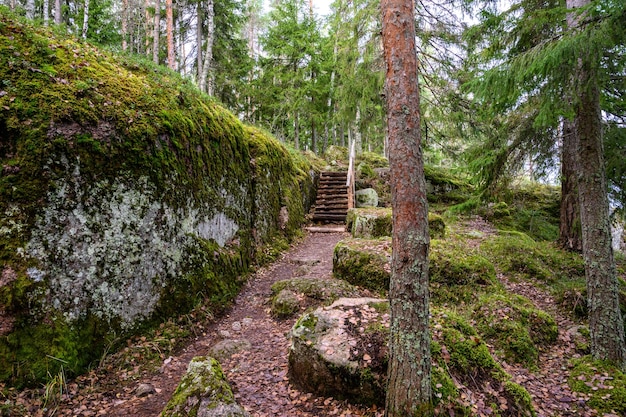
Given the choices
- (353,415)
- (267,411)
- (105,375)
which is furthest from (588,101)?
(105,375)

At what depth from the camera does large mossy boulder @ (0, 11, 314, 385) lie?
313 centimetres

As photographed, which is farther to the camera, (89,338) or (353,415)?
(89,338)

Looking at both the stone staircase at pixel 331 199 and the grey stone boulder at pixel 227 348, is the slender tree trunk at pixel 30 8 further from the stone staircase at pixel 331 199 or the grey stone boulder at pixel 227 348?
the stone staircase at pixel 331 199

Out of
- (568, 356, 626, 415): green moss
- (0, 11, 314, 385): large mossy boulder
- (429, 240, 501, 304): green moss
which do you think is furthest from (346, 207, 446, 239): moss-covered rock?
(568, 356, 626, 415): green moss

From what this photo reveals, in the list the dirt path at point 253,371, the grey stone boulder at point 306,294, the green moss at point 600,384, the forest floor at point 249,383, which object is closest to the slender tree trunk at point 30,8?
the dirt path at point 253,371

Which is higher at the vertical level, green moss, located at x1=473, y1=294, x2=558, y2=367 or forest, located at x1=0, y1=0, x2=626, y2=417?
forest, located at x1=0, y1=0, x2=626, y2=417

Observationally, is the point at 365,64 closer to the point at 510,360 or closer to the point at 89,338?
the point at 510,360

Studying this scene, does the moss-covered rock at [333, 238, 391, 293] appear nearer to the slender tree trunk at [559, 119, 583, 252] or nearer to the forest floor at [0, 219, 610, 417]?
the forest floor at [0, 219, 610, 417]

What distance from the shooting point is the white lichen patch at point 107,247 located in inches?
130

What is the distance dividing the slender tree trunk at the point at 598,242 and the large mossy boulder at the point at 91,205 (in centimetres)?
535

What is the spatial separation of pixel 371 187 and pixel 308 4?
1281cm

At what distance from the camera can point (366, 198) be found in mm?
13047

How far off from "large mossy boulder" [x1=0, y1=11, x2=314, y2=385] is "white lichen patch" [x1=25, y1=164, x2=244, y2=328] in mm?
12

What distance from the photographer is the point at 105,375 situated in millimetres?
3379
